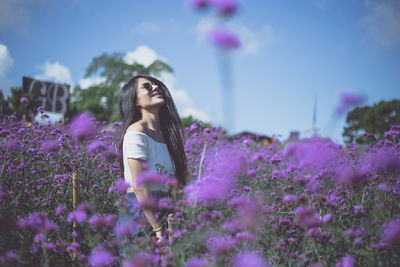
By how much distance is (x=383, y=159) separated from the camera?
1.68 meters

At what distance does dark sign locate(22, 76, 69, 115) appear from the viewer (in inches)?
545

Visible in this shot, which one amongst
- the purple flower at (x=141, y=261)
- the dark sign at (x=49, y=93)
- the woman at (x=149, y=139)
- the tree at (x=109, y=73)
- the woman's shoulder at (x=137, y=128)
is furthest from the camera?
the tree at (x=109, y=73)

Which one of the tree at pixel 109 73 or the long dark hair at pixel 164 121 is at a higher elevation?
the tree at pixel 109 73

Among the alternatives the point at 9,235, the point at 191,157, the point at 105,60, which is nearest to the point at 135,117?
the point at 9,235

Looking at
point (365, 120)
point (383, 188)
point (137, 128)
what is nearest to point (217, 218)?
point (137, 128)

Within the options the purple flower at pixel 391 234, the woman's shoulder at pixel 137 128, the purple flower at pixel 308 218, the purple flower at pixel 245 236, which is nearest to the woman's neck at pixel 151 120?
the woman's shoulder at pixel 137 128

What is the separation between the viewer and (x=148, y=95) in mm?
2131

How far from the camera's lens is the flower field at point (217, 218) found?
1.37 metres

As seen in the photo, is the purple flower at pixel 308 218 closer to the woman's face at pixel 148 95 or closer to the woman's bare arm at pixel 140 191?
the woman's bare arm at pixel 140 191

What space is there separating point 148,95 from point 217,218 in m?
1.06

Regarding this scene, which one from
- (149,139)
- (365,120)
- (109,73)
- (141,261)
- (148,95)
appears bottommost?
(141,261)

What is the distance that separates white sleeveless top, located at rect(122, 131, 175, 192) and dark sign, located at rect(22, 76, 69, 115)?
13827 mm

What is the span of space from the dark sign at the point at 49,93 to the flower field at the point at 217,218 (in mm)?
11815

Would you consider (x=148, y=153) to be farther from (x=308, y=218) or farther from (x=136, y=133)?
(x=308, y=218)
